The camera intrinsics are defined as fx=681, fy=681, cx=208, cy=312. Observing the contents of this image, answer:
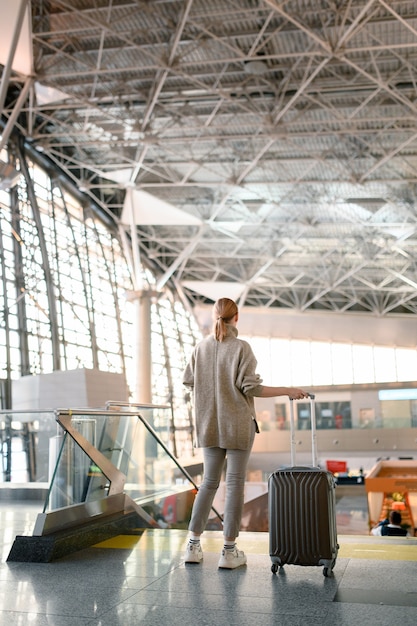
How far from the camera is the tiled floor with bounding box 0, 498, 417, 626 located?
3463 mm

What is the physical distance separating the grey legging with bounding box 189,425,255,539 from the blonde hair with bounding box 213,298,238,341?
0.83 meters

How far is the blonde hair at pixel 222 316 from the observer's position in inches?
196

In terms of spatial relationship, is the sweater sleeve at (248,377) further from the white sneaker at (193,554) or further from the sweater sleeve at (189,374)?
the white sneaker at (193,554)

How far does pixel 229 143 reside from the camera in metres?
24.6

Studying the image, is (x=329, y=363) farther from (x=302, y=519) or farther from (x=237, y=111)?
(x=302, y=519)

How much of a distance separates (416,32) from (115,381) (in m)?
13.2

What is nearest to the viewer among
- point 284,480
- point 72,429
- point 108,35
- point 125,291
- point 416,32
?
point 284,480

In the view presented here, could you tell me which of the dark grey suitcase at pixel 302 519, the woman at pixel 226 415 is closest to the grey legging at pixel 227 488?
the woman at pixel 226 415

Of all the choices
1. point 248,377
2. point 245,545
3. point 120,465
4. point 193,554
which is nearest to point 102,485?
point 120,465

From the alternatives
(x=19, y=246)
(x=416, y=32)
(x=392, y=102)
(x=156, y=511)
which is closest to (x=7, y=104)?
(x=19, y=246)

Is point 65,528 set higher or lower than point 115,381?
lower

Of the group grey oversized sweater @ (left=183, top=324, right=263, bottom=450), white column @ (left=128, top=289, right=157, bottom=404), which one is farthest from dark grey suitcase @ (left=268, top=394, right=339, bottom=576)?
white column @ (left=128, top=289, right=157, bottom=404)

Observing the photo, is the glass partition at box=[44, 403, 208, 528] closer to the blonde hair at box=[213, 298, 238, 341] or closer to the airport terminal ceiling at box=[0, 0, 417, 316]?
the blonde hair at box=[213, 298, 238, 341]

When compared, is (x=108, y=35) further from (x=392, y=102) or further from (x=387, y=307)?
(x=387, y=307)
